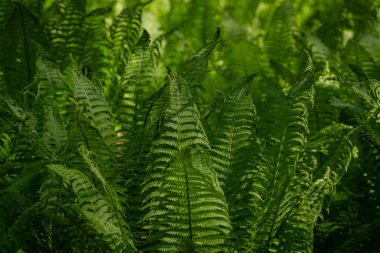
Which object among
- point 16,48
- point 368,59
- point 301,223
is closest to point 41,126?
point 16,48

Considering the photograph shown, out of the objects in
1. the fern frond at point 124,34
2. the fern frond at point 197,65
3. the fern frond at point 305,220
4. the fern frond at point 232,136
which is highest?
the fern frond at point 124,34

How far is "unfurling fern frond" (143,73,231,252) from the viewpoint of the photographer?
1236 millimetres

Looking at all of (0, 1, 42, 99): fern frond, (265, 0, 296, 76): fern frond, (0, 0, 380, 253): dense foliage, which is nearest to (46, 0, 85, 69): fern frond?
(0, 0, 380, 253): dense foliage

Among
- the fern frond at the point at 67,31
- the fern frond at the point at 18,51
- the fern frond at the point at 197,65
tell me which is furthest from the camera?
the fern frond at the point at 67,31

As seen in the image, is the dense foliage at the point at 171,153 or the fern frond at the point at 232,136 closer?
the dense foliage at the point at 171,153

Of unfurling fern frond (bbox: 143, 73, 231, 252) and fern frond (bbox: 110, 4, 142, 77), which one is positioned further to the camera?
fern frond (bbox: 110, 4, 142, 77)

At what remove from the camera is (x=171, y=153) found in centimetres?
131

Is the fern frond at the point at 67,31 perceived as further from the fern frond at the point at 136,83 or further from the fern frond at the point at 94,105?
the fern frond at the point at 94,105

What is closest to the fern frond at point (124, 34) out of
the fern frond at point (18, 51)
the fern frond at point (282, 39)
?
the fern frond at point (18, 51)

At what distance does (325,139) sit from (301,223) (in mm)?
202

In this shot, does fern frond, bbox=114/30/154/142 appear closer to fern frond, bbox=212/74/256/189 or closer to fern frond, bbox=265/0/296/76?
fern frond, bbox=212/74/256/189

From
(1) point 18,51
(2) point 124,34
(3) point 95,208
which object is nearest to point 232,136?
(3) point 95,208

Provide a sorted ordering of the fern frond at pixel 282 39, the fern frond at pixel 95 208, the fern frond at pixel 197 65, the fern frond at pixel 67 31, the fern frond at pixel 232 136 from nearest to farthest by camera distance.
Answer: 1. the fern frond at pixel 95 208
2. the fern frond at pixel 232 136
3. the fern frond at pixel 197 65
4. the fern frond at pixel 67 31
5. the fern frond at pixel 282 39

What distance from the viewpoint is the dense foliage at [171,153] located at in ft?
4.08
